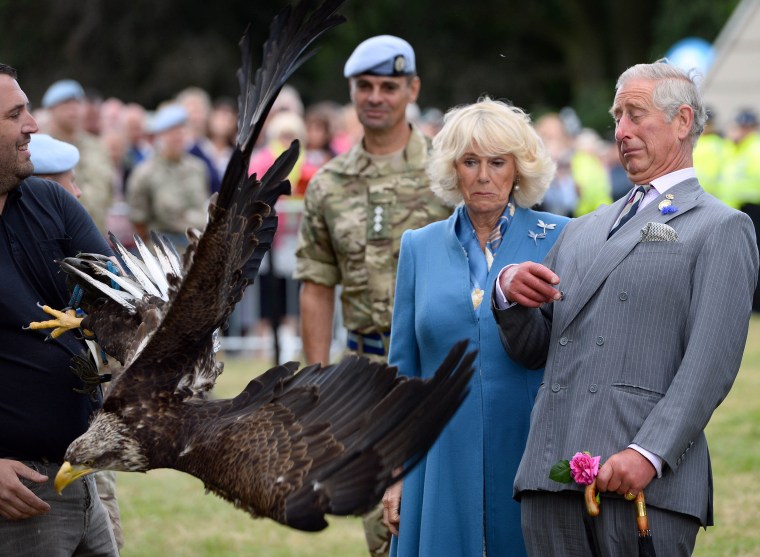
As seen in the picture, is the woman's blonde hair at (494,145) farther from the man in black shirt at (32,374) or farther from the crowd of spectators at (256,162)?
the crowd of spectators at (256,162)

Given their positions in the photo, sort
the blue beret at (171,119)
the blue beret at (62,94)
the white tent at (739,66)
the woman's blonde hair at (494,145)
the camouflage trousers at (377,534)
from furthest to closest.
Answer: the white tent at (739,66) < the blue beret at (171,119) < the blue beret at (62,94) < the camouflage trousers at (377,534) < the woman's blonde hair at (494,145)

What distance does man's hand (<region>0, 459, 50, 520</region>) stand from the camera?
13.4 ft

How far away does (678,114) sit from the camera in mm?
3820

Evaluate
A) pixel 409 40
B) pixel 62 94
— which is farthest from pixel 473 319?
pixel 409 40

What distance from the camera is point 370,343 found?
19.3 feet

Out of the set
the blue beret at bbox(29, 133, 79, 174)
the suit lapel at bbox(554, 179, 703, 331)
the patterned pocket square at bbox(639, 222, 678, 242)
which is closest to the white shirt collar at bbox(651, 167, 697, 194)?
the suit lapel at bbox(554, 179, 703, 331)

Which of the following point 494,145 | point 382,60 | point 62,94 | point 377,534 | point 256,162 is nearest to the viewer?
point 494,145

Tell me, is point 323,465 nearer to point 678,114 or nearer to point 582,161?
point 678,114

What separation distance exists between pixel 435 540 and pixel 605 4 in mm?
28772

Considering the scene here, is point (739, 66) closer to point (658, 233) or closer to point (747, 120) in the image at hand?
point (747, 120)

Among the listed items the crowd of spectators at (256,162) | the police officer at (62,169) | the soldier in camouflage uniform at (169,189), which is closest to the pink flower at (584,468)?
the police officer at (62,169)

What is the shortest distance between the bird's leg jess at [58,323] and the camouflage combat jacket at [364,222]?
5.62 feet

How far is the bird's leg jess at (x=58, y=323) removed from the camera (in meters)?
4.28

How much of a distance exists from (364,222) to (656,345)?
2.40 meters
